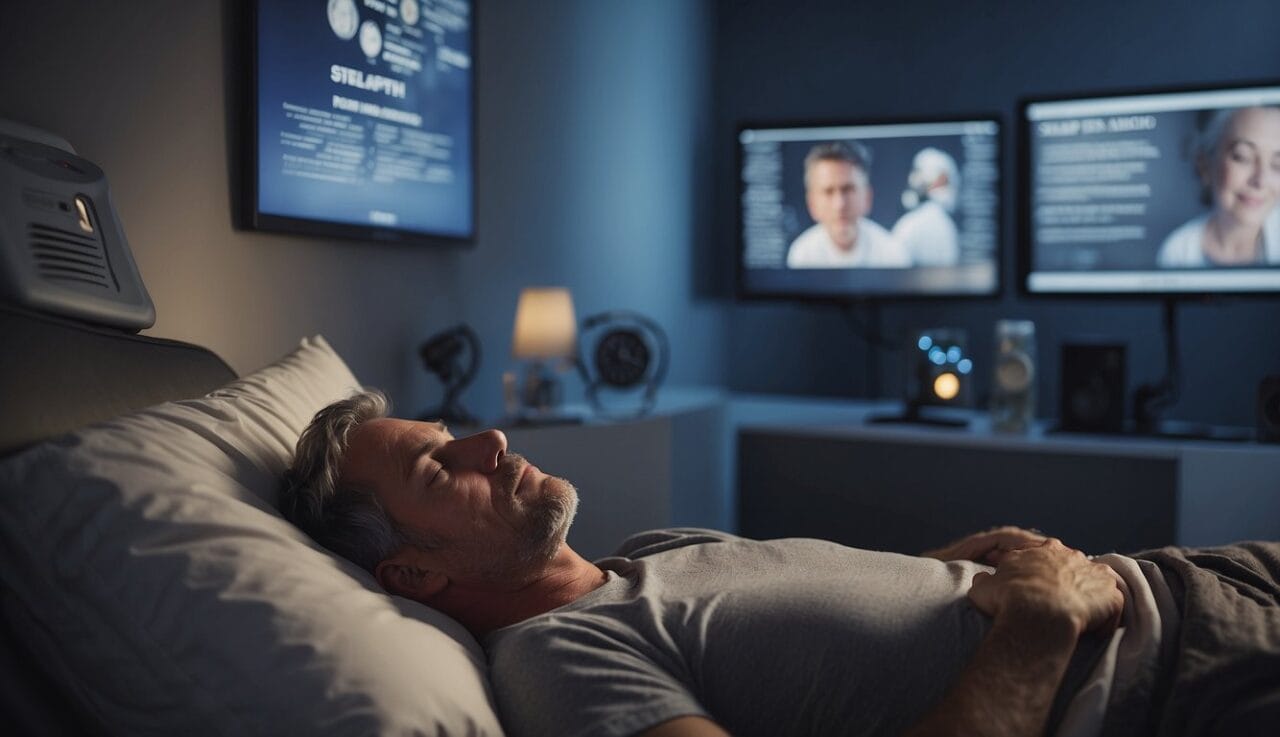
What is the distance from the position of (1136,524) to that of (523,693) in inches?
80.7

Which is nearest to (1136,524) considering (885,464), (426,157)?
(885,464)

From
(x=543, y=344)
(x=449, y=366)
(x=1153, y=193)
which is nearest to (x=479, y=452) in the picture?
(x=449, y=366)

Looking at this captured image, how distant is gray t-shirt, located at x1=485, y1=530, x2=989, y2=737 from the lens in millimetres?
1071

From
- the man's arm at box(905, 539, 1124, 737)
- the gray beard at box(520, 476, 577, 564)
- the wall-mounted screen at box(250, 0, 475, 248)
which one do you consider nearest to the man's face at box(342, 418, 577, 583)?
the gray beard at box(520, 476, 577, 564)

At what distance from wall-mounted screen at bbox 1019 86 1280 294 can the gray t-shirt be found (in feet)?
6.61

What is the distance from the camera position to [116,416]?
1138 mm

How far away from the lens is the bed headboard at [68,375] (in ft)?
3.39

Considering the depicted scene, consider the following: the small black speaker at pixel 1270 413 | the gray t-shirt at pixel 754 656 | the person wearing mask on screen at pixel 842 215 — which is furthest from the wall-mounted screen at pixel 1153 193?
the gray t-shirt at pixel 754 656

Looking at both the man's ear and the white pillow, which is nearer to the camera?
the white pillow

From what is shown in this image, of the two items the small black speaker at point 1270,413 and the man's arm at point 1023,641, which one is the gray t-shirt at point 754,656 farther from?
the small black speaker at point 1270,413

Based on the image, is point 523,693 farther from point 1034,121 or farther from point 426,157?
point 1034,121

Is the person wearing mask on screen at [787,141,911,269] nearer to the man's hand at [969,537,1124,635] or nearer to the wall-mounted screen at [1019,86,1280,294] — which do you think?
the wall-mounted screen at [1019,86,1280,294]

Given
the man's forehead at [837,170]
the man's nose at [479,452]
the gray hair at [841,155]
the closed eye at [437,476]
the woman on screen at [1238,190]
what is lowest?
the closed eye at [437,476]

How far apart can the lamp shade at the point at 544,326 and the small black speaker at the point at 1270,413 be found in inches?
65.6
